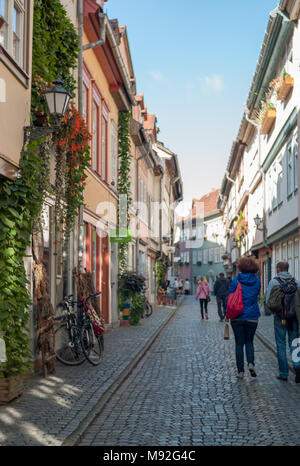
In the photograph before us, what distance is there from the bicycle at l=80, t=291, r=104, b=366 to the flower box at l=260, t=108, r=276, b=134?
13493 mm

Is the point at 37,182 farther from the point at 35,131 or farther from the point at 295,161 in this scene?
the point at 295,161

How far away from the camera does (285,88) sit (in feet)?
61.6

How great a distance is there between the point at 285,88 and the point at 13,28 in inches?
490

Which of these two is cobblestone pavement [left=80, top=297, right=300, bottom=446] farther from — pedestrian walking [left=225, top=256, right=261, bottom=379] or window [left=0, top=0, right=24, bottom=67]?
window [left=0, top=0, right=24, bottom=67]

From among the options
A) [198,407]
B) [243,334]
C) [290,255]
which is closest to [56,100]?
[243,334]

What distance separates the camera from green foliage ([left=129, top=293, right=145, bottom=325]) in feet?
63.4

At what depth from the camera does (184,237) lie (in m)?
86.4

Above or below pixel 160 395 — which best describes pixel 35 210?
above

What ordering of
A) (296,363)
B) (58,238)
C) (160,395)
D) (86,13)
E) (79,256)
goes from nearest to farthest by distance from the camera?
(160,395) → (296,363) → (58,238) → (79,256) → (86,13)

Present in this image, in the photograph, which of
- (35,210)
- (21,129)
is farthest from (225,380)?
(21,129)

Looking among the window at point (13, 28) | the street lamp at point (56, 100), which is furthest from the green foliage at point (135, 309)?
the window at point (13, 28)

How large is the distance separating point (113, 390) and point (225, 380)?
69.9 inches

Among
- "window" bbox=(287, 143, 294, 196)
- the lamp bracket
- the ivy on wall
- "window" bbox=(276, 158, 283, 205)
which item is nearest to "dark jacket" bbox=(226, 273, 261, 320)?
the ivy on wall

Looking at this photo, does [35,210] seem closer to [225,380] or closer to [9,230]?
[9,230]
